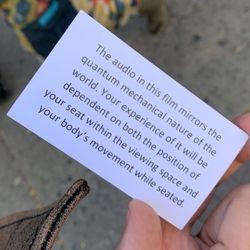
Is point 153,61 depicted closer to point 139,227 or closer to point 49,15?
point 49,15

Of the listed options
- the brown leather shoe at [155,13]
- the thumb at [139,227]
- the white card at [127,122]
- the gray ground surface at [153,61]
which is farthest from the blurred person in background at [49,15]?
the thumb at [139,227]

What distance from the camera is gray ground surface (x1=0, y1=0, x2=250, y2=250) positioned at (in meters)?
2.03

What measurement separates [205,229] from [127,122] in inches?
18.3

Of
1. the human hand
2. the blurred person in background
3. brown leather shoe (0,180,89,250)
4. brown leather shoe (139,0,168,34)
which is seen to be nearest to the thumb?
the human hand

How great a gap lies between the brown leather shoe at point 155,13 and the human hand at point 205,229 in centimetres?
81

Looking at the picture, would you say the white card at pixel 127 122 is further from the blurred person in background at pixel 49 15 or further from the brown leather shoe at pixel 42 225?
the blurred person in background at pixel 49 15

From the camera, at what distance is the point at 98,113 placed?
1.07 meters

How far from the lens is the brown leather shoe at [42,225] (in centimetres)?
98

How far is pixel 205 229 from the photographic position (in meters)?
1.38

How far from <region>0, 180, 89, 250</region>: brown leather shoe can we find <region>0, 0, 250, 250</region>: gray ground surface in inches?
33.9

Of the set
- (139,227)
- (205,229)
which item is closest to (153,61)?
(205,229)

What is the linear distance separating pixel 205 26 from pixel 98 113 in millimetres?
1177

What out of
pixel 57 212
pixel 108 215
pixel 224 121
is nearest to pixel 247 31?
pixel 108 215

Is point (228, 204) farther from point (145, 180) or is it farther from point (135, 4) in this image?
point (135, 4)
